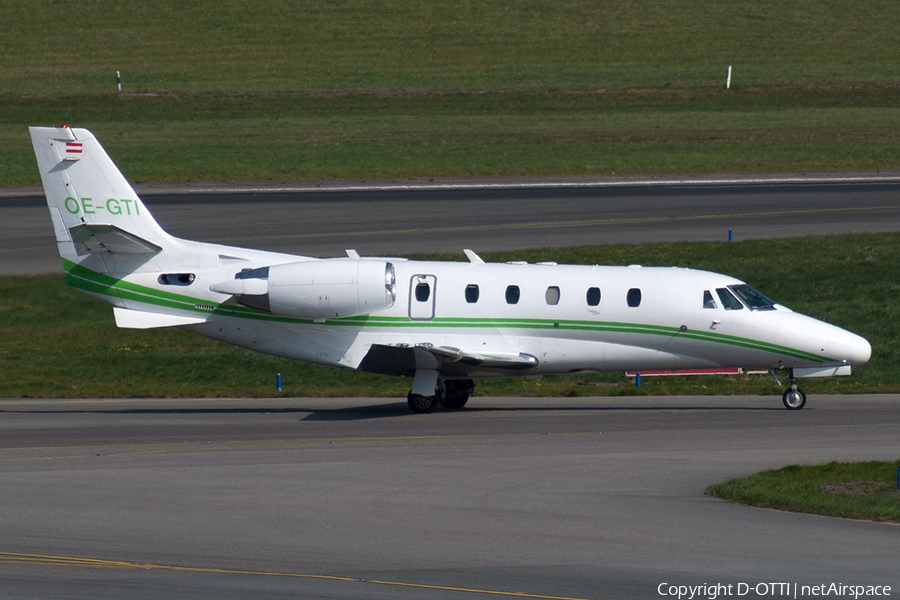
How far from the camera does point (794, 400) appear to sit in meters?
26.1

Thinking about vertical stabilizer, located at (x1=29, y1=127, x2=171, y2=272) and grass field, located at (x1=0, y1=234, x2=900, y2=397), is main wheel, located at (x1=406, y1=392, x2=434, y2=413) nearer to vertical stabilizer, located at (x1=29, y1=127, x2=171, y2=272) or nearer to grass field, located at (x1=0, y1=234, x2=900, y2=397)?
grass field, located at (x1=0, y1=234, x2=900, y2=397)

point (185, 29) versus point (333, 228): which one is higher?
point (185, 29)

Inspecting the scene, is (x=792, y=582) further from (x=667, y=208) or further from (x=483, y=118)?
(x=483, y=118)

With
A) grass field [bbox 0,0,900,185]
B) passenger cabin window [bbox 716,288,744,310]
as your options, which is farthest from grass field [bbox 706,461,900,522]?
grass field [bbox 0,0,900,185]

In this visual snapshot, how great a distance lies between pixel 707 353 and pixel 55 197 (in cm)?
1489

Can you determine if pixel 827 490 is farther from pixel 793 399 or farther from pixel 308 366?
pixel 308 366

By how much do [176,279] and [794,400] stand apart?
13.7 meters

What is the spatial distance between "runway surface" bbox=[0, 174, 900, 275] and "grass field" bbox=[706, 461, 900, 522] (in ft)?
76.7

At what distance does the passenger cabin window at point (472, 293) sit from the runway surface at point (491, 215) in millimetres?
14768

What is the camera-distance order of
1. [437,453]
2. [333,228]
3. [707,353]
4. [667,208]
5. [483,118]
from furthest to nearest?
[483,118] → [667,208] → [333,228] → [707,353] → [437,453]

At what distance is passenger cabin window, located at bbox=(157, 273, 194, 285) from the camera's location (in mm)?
27266

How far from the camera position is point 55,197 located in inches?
1085

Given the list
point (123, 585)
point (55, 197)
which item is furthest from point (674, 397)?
point (123, 585)

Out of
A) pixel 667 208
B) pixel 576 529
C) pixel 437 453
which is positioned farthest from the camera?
pixel 667 208
